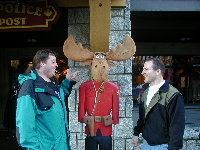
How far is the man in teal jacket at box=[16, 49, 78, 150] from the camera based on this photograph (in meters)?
2.57

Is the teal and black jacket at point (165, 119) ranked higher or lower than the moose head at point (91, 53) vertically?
lower

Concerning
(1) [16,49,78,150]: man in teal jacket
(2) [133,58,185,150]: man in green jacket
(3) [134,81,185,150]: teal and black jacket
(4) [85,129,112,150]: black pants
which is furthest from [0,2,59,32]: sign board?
(3) [134,81,185,150]: teal and black jacket

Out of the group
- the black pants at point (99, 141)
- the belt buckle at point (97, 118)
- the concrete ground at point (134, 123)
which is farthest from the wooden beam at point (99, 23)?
the concrete ground at point (134, 123)

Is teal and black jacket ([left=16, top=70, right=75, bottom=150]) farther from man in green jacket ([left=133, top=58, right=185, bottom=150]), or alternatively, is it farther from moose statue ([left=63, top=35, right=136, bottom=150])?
man in green jacket ([left=133, top=58, right=185, bottom=150])

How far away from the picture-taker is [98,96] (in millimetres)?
3453

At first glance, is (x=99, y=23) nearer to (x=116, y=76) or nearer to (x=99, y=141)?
(x=116, y=76)

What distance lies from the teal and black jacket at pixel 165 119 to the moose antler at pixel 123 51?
0.76 m

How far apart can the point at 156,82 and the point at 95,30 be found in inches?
40.8

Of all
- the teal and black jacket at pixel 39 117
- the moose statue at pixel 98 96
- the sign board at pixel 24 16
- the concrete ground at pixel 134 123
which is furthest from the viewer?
the concrete ground at pixel 134 123

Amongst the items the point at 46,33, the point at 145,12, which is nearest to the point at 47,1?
the point at 145,12

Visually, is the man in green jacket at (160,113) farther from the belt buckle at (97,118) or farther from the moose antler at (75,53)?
the moose antler at (75,53)

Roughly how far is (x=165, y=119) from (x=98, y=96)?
93cm

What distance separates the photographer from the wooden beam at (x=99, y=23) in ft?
11.5

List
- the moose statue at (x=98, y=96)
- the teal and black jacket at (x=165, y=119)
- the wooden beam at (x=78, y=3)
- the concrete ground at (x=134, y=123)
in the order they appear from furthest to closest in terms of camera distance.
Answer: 1. the concrete ground at (x=134, y=123)
2. the wooden beam at (x=78, y=3)
3. the moose statue at (x=98, y=96)
4. the teal and black jacket at (x=165, y=119)
